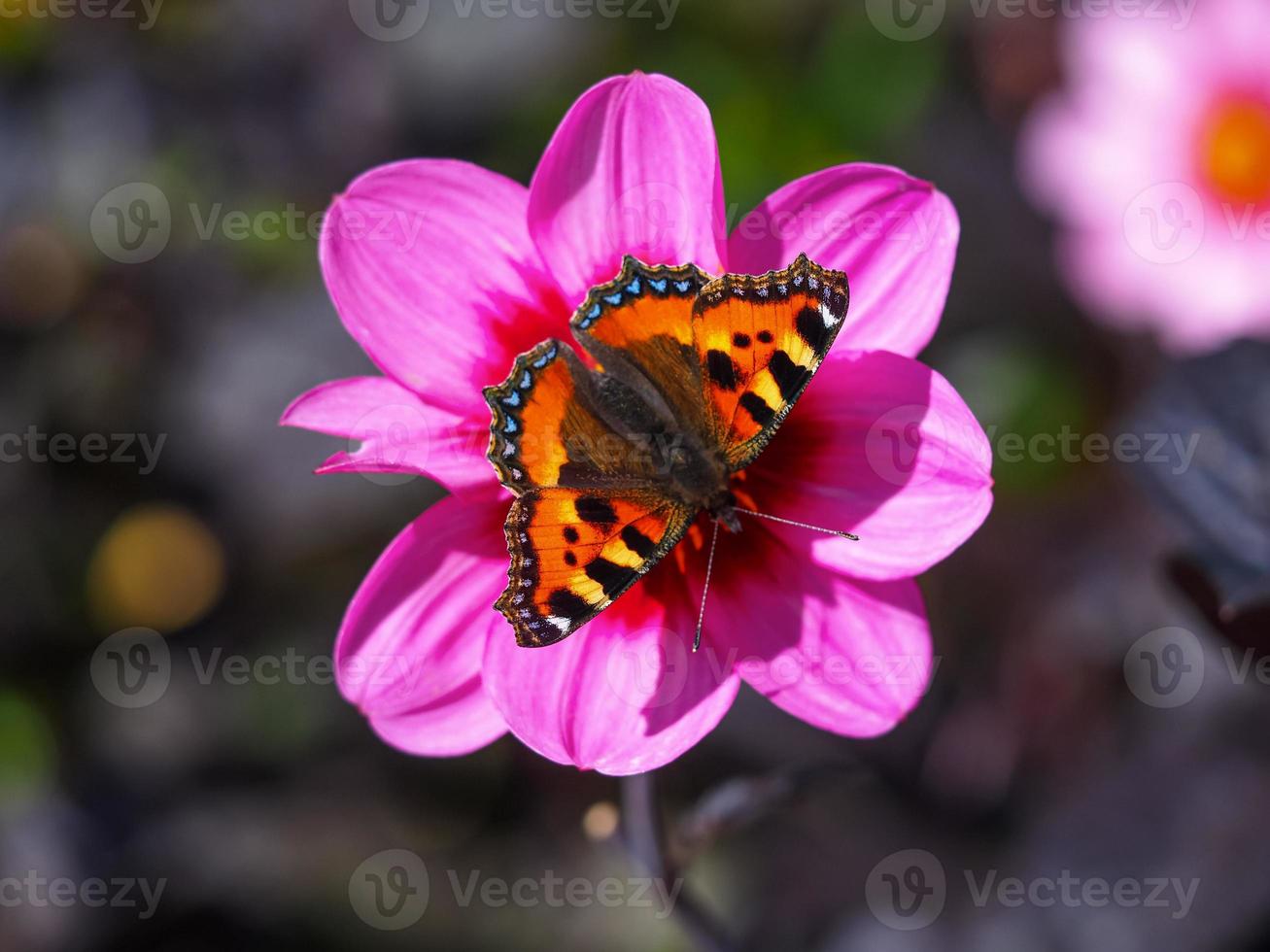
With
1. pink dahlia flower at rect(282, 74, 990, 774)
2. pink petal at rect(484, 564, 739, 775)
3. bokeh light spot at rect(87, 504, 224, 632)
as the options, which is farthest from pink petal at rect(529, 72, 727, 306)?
bokeh light spot at rect(87, 504, 224, 632)

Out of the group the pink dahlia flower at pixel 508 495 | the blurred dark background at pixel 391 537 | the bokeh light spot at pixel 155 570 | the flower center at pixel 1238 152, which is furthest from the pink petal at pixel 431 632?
the flower center at pixel 1238 152

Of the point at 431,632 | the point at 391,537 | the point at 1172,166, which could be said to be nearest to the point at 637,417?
the point at 431,632

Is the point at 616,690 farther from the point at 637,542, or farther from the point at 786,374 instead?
the point at 786,374

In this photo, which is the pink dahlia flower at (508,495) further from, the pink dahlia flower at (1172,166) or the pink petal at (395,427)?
the pink dahlia flower at (1172,166)

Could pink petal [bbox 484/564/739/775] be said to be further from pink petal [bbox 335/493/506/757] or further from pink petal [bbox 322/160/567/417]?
pink petal [bbox 322/160/567/417]

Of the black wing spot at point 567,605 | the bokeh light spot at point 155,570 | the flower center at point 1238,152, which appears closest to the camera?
the black wing spot at point 567,605

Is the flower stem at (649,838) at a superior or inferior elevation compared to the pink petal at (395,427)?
inferior
